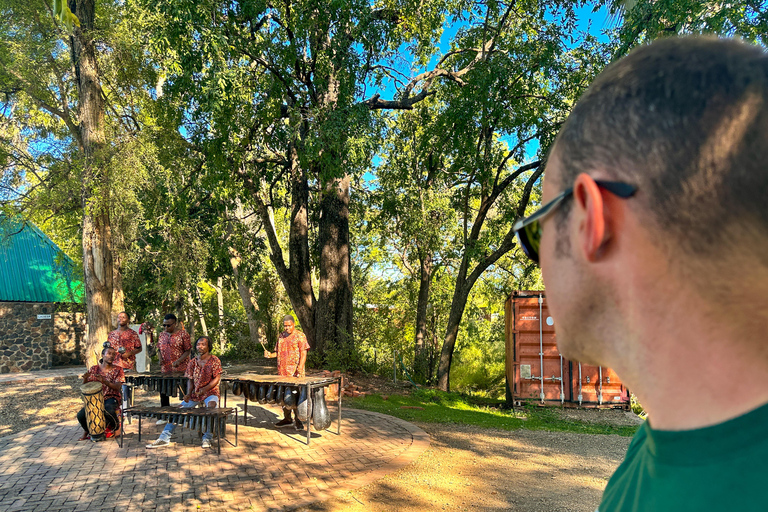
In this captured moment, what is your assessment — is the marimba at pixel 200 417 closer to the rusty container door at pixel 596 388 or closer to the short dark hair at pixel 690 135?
the short dark hair at pixel 690 135

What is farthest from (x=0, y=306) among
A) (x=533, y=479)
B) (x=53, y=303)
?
(x=533, y=479)

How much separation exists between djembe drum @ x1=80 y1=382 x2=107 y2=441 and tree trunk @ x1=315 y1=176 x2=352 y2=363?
22.4 feet

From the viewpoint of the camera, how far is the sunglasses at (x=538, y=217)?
693mm

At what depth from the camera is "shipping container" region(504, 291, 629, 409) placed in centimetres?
1269

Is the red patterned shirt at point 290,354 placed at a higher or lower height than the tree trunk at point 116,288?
lower

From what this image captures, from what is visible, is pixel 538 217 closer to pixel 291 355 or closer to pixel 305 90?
pixel 291 355

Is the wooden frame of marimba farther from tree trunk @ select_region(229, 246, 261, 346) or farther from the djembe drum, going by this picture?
tree trunk @ select_region(229, 246, 261, 346)

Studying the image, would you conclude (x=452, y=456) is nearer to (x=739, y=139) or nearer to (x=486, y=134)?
(x=739, y=139)

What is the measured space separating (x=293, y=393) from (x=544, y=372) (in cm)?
646

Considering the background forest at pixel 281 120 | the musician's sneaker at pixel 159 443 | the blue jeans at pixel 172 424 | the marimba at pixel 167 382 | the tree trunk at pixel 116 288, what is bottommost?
the musician's sneaker at pixel 159 443

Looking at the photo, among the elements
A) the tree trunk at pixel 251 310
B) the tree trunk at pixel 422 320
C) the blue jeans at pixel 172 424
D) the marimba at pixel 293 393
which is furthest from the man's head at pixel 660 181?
the tree trunk at pixel 251 310

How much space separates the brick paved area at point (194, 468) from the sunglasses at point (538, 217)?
5.71 m

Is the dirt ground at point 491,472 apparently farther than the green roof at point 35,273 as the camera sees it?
No

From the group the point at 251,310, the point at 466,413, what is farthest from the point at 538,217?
the point at 251,310
